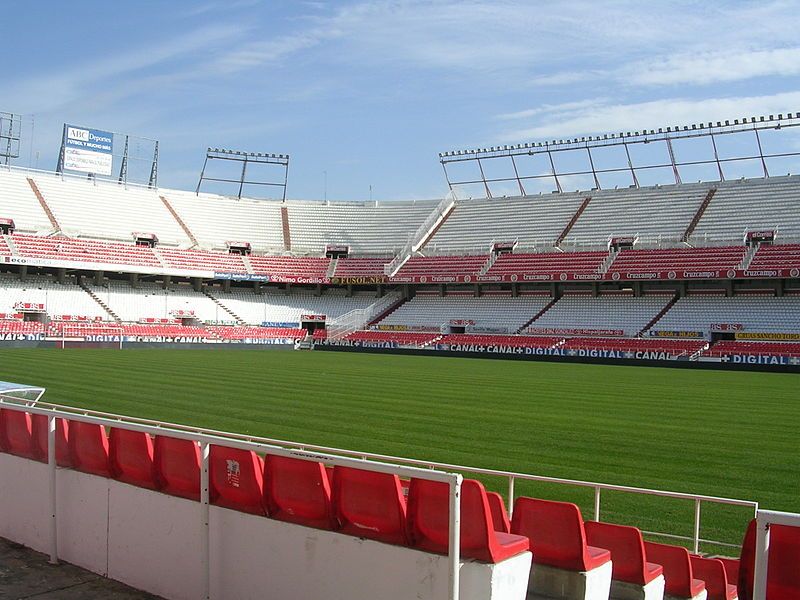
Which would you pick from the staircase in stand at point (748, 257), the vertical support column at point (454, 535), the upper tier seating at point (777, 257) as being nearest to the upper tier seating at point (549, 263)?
the staircase in stand at point (748, 257)

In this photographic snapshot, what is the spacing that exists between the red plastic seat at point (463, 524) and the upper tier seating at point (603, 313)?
40.5m

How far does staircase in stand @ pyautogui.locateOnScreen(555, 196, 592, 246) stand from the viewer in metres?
52.6

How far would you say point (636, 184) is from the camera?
180ft

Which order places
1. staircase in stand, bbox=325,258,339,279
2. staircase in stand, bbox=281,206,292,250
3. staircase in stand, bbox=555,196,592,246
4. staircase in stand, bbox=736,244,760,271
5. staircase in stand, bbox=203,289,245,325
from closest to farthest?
staircase in stand, bbox=736,244,760,271 < staircase in stand, bbox=555,196,592,246 < staircase in stand, bbox=203,289,245,325 < staircase in stand, bbox=325,258,339,279 < staircase in stand, bbox=281,206,292,250

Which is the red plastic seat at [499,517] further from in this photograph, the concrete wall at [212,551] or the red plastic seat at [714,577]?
the red plastic seat at [714,577]

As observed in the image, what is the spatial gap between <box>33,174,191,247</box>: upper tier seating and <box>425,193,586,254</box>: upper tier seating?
19.9 m

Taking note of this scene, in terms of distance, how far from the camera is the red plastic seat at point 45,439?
622cm

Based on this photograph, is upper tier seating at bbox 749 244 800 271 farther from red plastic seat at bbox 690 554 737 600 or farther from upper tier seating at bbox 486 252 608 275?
red plastic seat at bbox 690 554 737 600

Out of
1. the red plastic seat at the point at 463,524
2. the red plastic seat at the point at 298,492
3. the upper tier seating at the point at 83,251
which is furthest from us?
the upper tier seating at the point at 83,251

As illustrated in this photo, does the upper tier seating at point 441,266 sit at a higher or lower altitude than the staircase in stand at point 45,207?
lower

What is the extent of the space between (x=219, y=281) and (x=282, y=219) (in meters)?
8.59

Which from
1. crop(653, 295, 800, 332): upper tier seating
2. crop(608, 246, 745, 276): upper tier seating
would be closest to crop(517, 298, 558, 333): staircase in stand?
crop(608, 246, 745, 276): upper tier seating

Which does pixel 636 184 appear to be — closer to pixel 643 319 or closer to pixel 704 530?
pixel 643 319

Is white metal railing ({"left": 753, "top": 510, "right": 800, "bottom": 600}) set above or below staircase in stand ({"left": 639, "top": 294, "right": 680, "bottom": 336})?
above
